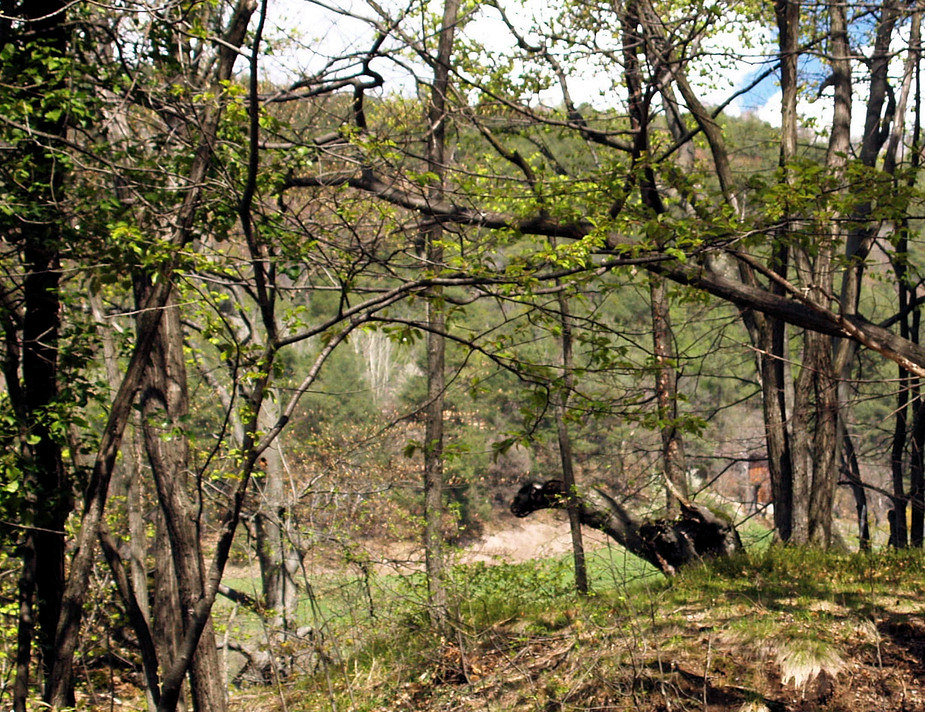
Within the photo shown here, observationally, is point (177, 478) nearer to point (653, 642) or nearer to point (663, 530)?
point (653, 642)

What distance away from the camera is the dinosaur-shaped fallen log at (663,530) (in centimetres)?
773

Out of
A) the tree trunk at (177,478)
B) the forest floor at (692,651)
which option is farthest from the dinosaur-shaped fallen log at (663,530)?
the tree trunk at (177,478)

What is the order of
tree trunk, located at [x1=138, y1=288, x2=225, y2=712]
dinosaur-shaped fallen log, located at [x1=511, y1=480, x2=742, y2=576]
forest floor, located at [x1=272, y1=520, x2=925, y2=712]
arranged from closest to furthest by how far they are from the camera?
forest floor, located at [x1=272, y1=520, x2=925, y2=712] → tree trunk, located at [x1=138, y1=288, x2=225, y2=712] → dinosaur-shaped fallen log, located at [x1=511, y1=480, x2=742, y2=576]

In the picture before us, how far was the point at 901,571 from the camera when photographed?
19.8 feet

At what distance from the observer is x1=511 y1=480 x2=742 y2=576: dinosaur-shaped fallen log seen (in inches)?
304

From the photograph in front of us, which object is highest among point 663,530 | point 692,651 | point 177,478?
point 177,478

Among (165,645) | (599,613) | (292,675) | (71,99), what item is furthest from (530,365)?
(292,675)

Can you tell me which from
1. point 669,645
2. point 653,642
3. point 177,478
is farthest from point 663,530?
point 177,478

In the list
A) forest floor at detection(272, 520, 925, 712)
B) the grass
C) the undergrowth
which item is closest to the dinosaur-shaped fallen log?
the grass

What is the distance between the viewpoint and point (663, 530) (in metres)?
7.83

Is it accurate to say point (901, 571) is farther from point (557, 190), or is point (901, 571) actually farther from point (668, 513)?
point (557, 190)

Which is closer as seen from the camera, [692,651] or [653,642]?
[653,642]

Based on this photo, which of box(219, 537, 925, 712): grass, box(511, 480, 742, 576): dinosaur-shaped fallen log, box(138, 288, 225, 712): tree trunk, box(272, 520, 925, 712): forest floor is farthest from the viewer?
box(511, 480, 742, 576): dinosaur-shaped fallen log

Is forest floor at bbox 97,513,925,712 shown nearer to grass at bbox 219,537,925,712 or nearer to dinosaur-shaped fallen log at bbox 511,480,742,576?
grass at bbox 219,537,925,712
